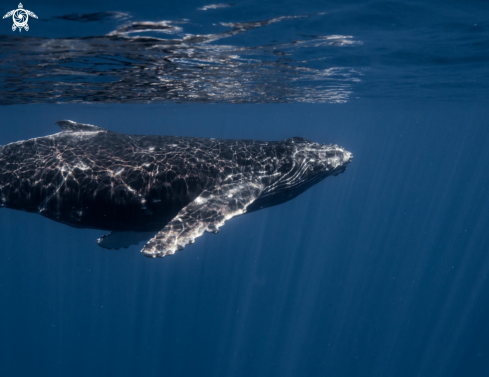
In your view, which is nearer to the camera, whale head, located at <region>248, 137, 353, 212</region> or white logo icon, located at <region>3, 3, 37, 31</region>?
whale head, located at <region>248, 137, 353, 212</region>

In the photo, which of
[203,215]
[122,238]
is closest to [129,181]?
[203,215]

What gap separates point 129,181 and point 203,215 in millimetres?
2285

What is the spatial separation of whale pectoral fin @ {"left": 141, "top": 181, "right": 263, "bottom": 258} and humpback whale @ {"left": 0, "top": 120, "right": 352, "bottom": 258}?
24mm

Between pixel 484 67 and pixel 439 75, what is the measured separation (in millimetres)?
2716

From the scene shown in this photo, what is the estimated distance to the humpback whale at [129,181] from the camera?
25.9 feet

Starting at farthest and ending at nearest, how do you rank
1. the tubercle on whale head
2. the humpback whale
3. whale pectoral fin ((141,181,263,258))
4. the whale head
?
the tubercle on whale head, the whale head, the humpback whale, whale pectoral fin ((141,181,263,258))

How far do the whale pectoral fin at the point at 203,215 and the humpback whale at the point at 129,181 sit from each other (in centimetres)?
2

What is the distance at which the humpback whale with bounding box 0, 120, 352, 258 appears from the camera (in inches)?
311

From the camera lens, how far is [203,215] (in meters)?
7.08

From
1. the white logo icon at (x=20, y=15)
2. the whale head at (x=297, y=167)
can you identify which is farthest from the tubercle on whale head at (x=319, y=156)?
the white logo icon at (x=20, y=15)

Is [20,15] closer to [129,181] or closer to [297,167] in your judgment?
[129,181]

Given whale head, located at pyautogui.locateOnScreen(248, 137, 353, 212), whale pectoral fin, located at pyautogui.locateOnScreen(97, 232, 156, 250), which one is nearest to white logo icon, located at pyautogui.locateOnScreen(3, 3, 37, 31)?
whale pectoral fin, located at pyautogui.locateOnScreen(97, 232, 156, 250)

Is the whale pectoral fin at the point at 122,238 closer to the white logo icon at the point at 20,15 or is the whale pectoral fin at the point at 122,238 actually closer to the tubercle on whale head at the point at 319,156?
the tubercle on whale head at the point at 319,156

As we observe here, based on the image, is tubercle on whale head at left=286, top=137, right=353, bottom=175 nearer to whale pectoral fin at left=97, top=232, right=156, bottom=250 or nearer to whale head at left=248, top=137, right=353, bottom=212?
whale head at left=248, top=137, right=353, bottom=212
